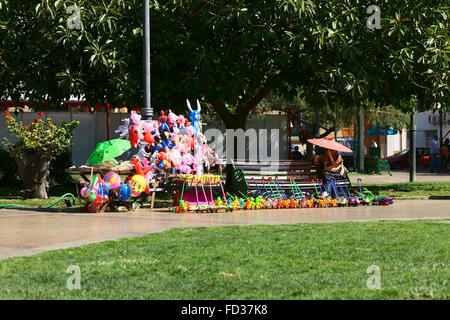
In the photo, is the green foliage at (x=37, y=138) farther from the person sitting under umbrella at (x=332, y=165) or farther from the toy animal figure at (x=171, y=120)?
the person sitting under umbrella at (x=332, y=165)

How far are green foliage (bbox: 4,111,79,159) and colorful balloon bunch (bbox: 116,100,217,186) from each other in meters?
3.60

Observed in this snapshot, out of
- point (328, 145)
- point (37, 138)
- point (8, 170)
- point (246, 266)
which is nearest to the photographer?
point (246, 266)

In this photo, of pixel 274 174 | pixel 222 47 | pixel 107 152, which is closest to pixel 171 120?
pixel 107 152

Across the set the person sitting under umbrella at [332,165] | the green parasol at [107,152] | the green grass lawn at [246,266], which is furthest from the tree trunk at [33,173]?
the green grass lawn at [246,266]

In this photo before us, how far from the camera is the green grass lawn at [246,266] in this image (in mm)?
6629

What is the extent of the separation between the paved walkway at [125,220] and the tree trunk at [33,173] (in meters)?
3.60

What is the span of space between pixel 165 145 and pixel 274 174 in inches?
143

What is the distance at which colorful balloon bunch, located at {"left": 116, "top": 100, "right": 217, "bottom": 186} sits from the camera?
1641cm

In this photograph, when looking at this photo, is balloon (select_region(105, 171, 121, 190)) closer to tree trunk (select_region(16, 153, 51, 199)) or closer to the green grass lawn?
tree trunk (select_region(16, 153, 51, 199))

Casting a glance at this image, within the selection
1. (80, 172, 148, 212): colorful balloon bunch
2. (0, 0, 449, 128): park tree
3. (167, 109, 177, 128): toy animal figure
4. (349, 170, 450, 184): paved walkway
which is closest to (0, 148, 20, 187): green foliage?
(0, 0, 449, 128): park tree

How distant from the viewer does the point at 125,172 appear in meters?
16.3

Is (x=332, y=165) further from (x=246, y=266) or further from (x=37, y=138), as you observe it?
(x=246, y=266)

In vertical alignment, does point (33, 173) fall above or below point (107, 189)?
above

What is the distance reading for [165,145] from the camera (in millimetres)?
16625
